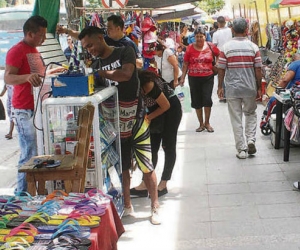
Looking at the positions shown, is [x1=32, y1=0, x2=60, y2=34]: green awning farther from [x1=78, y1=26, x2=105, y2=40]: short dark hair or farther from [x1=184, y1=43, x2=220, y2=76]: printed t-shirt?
[x1=184, y1=43, x2=220, y2=76]: printed t-shirt

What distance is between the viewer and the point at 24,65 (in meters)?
5.07

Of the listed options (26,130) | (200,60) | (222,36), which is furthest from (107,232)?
(222,36)

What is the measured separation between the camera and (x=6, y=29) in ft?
87.8

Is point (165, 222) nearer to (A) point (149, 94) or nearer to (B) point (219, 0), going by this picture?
(A) point (149, 94)

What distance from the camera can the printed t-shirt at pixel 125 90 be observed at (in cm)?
465

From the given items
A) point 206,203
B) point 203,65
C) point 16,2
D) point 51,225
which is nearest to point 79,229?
point 51,225

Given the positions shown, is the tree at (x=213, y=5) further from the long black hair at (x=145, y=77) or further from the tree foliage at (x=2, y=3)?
the long black hair at (x=145, y=77)

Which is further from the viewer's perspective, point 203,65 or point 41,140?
point 203,65

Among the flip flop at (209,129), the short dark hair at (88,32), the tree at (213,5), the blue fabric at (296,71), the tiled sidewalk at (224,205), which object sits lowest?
the tiled sidewalk at (224,205)

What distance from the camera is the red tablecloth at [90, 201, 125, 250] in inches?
110

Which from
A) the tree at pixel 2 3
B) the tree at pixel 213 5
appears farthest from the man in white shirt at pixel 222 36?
the tree at pixel 213 5

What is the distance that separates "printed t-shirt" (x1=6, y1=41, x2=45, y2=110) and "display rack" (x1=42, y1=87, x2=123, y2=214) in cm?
85

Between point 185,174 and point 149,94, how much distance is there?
1.92m

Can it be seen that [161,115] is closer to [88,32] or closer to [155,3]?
[88,32]
